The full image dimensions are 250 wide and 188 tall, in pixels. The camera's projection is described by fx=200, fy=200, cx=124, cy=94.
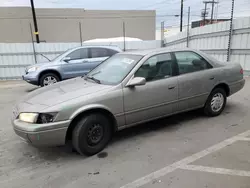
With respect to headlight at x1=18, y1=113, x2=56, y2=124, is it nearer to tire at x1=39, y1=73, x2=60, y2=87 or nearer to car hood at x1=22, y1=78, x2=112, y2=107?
car hood at x1=22, y1=78, x2=112, y2=107

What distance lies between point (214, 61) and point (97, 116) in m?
2.89

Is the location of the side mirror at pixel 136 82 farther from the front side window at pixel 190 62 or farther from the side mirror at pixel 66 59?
the side mirror at pixel 66 59

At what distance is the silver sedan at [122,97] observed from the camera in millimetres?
2838

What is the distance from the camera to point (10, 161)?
3.12 meters

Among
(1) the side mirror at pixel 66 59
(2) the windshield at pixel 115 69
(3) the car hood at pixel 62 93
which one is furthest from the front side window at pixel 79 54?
(3) the car hood at pixel 62 93

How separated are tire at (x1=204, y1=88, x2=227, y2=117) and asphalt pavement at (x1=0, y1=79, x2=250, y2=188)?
284 mm

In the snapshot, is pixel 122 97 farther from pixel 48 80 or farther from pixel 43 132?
pixel 48 80

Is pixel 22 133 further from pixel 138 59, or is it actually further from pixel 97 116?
pixel 138 59

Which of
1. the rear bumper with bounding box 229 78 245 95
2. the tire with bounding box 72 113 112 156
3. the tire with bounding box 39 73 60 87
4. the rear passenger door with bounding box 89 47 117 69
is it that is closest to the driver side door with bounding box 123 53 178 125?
the tire with bounding box 72 113 112 156

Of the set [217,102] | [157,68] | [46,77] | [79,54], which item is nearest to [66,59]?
[79,54]

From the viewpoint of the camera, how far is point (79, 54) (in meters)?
8.32

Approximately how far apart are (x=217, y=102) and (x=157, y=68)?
68.8 inches

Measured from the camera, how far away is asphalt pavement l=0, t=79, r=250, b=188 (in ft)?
8.35

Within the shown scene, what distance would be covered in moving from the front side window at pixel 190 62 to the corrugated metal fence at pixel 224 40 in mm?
2322
